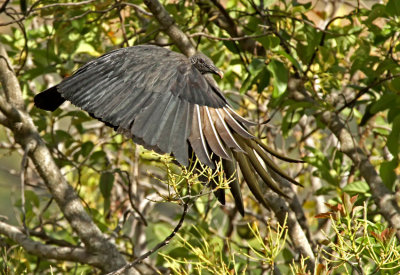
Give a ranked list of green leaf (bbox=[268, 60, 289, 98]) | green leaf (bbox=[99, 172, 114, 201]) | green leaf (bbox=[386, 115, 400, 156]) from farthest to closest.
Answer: green leaf (bbox=[99, 172, 114, 201])
green leaf (bbox=[268, 60, 289, 98])
green leaf (bbox=[386, 115, 400, 156])

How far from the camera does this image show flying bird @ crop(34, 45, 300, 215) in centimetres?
251

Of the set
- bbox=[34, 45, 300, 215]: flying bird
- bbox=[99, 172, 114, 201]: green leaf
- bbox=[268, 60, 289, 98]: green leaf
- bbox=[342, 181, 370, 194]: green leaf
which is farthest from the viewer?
bbox=[99, 172, 114, 201]: green leaf

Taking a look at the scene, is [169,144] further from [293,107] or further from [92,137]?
[92,137]

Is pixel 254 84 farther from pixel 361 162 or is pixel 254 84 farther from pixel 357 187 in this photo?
pixel 357 187

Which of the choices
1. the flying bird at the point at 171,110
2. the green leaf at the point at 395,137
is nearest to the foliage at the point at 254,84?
the green leaf at the point at 395,137

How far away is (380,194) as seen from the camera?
130 inches

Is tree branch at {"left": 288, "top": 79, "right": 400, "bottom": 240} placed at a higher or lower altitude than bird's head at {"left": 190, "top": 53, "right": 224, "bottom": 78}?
lower

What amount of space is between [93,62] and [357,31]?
1.49 m

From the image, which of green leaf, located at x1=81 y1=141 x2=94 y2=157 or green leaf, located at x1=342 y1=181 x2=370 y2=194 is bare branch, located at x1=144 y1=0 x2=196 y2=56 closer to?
green leaf, located at x1=81 y1=141 x2=94 y2=157

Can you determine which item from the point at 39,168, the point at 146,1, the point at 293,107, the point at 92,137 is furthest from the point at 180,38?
the point at 92,137

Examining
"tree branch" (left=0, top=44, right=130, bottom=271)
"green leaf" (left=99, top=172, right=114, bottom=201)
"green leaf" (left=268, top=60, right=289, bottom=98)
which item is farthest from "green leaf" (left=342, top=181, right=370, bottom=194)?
"green leaf" (left=99, top=172, right=114, bottom=201)

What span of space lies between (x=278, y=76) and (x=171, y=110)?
0.75 metres

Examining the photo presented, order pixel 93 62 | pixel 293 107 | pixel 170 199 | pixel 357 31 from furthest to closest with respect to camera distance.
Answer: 1. pixel 357 31
2. pixel 293 107
3. pixel 93 62
4. pixel 170 199

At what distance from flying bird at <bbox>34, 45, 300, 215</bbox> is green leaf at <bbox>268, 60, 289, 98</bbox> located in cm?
39
